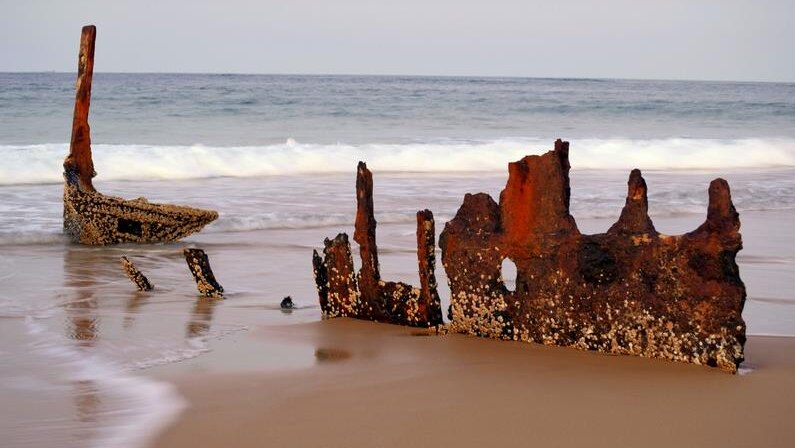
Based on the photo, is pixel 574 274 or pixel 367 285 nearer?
pixel 574 274

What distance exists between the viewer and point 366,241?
4992 millimetres

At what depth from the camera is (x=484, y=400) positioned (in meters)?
3.86

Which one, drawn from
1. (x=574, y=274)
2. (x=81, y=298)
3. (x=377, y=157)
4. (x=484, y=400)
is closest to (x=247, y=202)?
(x=81, y=298)

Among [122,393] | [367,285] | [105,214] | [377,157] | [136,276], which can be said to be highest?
[377,157]

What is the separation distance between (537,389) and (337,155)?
609 inches

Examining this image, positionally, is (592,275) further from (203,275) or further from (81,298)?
(81,298)

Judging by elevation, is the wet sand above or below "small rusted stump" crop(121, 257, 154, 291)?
below

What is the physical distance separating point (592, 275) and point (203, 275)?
266 centimetres

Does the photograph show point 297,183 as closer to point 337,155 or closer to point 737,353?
point 337,155

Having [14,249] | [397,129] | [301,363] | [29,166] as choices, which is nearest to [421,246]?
[301,363]

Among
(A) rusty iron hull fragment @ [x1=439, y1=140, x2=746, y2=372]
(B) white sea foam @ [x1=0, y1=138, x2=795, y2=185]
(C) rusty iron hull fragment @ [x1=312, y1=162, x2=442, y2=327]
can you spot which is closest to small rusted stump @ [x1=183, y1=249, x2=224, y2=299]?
(C) rusty iron hull fragment @ [x1=312, y1=162, x2=442, y2=327]

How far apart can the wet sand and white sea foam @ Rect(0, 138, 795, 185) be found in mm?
11492

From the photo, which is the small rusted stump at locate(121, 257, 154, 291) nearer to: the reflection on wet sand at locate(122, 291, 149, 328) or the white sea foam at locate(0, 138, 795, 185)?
the reflection on wet sand at locate(122, 291, 149, 328)

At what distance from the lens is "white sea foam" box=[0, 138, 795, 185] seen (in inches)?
648
